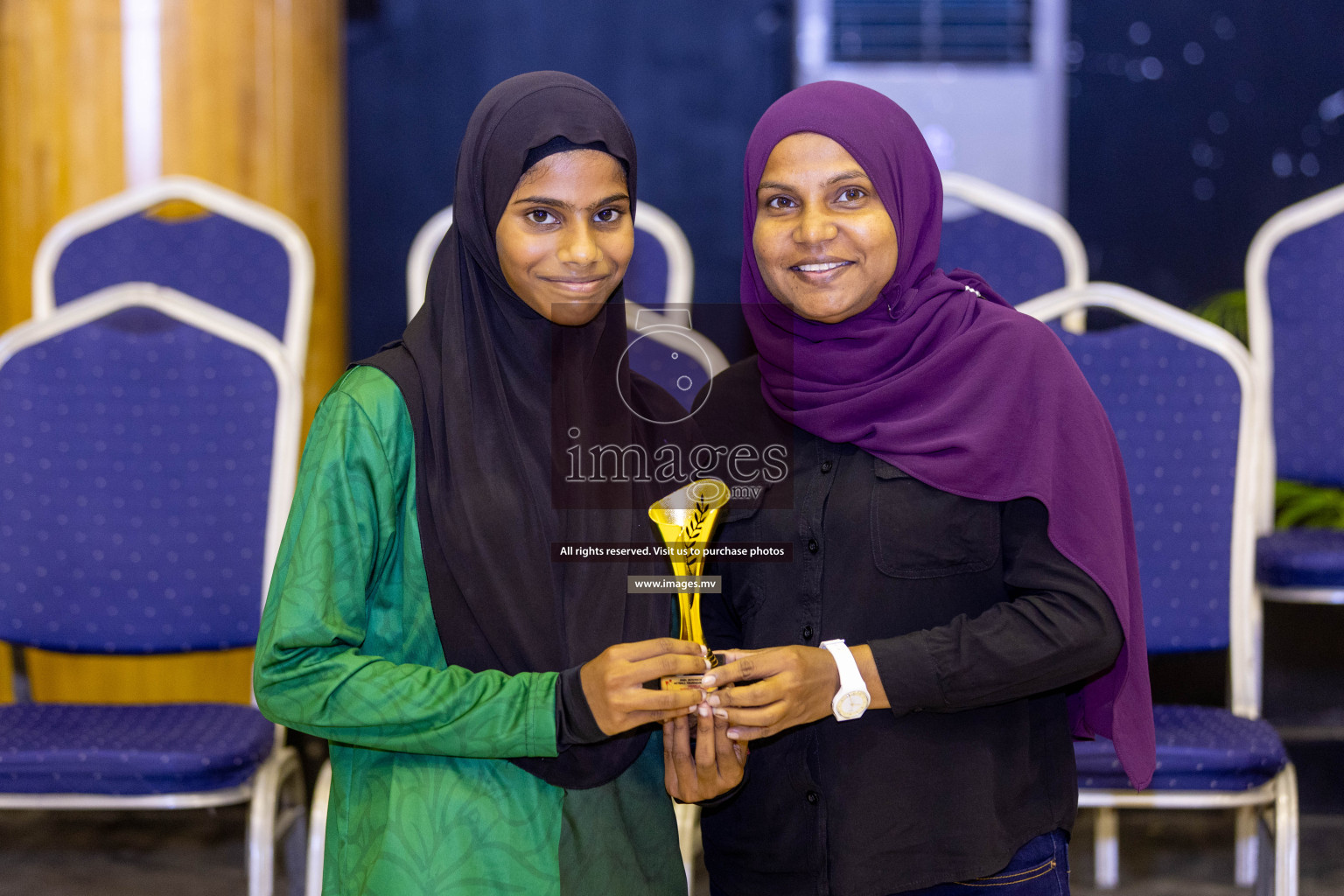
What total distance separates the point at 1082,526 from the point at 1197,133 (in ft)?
10.8

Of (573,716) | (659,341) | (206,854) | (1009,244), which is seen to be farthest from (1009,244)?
(206,854)

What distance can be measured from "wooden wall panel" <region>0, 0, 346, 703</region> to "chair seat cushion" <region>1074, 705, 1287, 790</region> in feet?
5.62

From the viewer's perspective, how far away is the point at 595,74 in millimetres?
3863

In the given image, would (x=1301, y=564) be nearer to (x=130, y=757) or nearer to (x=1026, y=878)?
(x=1026, y=878)

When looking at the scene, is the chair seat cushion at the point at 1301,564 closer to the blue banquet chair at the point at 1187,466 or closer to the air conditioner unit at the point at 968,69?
the blue banquet chair at the point at 1187,466

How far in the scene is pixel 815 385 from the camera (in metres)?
1.17

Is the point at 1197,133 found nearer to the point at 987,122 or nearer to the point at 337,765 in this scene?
the point at 987,122

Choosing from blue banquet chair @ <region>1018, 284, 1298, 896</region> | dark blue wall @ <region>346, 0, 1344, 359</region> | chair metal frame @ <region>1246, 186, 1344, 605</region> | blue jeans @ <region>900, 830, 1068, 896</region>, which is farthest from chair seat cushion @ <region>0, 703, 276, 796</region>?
dark blue wall @ <region>346, 0, 1344, 359</region>

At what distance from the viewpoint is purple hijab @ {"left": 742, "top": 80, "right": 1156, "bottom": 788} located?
1.08 meters

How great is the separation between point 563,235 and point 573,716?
409mm

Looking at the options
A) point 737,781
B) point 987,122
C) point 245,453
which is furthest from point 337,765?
point 987,122

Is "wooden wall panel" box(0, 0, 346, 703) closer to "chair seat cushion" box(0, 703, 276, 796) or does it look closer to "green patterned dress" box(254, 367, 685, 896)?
"chair seat cushion" box(0, 703, 276, 796)

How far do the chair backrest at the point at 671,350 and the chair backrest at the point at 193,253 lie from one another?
1.49 meters

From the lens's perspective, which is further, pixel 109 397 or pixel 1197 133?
pixel 1197 133
